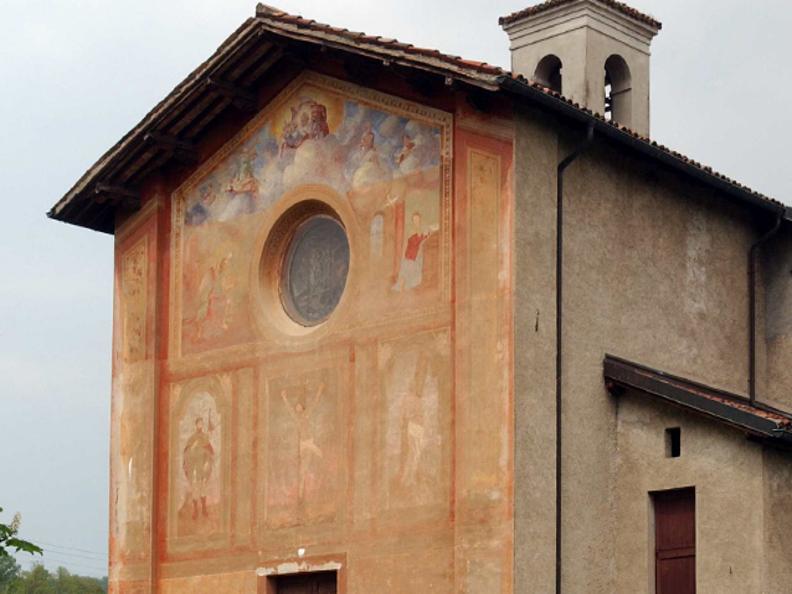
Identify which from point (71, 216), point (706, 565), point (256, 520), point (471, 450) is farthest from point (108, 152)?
point (706, 565)

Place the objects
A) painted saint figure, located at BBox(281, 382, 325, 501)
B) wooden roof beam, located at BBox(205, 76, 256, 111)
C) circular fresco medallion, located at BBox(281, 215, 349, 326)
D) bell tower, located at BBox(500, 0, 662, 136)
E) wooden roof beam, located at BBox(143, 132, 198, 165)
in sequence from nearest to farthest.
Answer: painted saint figure, located at BBox(281, 382, 325, 501) → circular fresco medallion, located at BBox(281, 215, 349, 326) → wooden roof beam, located at BBox(205, 76, 256, 111) → wooden roof beam, located at BBox(143, 132, 198, 165) → bell tower, located at BBox(500, 0, 662, 136)

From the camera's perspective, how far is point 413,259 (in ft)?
63.9

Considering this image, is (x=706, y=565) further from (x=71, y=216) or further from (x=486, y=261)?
(x=71, y=216)

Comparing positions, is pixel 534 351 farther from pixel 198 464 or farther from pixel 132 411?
pixel 132 411

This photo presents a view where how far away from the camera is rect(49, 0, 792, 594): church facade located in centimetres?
1817

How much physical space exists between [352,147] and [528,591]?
5440 mm

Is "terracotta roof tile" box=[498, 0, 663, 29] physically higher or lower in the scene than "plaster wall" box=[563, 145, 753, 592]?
higher

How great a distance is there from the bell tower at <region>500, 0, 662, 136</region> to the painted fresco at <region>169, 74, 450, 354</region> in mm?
3973

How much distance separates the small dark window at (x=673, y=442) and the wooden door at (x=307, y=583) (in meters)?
3.84

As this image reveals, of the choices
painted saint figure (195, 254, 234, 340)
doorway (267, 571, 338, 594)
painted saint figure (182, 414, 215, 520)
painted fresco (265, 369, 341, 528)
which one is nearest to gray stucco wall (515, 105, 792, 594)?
painted fresco (265, 369, 341, 528)

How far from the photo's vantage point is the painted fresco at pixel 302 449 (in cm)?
2000

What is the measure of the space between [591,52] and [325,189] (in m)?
4.79

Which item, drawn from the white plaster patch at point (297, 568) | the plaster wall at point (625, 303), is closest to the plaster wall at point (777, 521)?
the plaster wall at point (625, 303)

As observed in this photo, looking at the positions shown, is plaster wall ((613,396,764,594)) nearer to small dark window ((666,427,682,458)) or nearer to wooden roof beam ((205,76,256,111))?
small dark window ((666,427,682,458))
